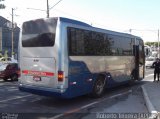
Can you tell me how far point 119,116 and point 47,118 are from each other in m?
2.35

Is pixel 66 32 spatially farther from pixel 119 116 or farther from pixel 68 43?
pixel 119 116

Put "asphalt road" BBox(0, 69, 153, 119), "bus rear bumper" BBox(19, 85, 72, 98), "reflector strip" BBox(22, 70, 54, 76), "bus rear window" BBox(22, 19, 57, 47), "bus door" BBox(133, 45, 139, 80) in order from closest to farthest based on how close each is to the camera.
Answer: "asphalt road" BBox(0, 69, 153, 119)
"bus rear bumper" BBox(19, 85, 72, 98)
"reflector strip" BBox(22, 70, 54, 76)
"bus rear window" BBox(22, 19, 57, 47)
"bus door" BBox(133, 45, 139, 80)

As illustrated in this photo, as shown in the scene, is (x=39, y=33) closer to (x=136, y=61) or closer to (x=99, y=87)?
(x=99, y=87)

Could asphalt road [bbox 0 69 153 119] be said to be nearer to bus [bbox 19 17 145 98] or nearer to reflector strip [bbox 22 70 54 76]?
bus [bbox 19 17 145 98]

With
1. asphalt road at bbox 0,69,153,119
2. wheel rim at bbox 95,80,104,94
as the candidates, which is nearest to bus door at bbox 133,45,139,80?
asphalt road at bbox 0,69,153,119

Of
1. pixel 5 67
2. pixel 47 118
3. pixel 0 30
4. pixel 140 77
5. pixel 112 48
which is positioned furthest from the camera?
pixel 0 30

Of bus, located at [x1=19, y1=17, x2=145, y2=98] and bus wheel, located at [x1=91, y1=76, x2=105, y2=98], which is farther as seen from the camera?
bus wheel, located at [x1=91, y1=76, x2=105, y2=98]

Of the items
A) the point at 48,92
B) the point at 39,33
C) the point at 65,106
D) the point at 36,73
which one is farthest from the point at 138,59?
the point at 48,92

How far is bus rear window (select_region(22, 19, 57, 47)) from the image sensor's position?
11562 mm

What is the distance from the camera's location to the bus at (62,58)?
1124 centimetres

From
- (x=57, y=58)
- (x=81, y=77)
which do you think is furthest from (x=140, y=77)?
(x=57, y=58)

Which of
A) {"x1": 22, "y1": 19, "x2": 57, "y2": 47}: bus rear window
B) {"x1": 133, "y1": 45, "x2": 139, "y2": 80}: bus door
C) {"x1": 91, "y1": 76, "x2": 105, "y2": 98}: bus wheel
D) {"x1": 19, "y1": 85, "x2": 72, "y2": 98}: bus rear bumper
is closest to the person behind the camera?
{"x1": 19, "y1": 85, "x2": 72, "y2": 98}: bus rear bumper

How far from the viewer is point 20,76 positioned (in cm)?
1252

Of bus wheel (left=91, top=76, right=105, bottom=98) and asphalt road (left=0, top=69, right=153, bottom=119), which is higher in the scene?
bus wheel (left=91, top=76, right=105, bottom=98)
